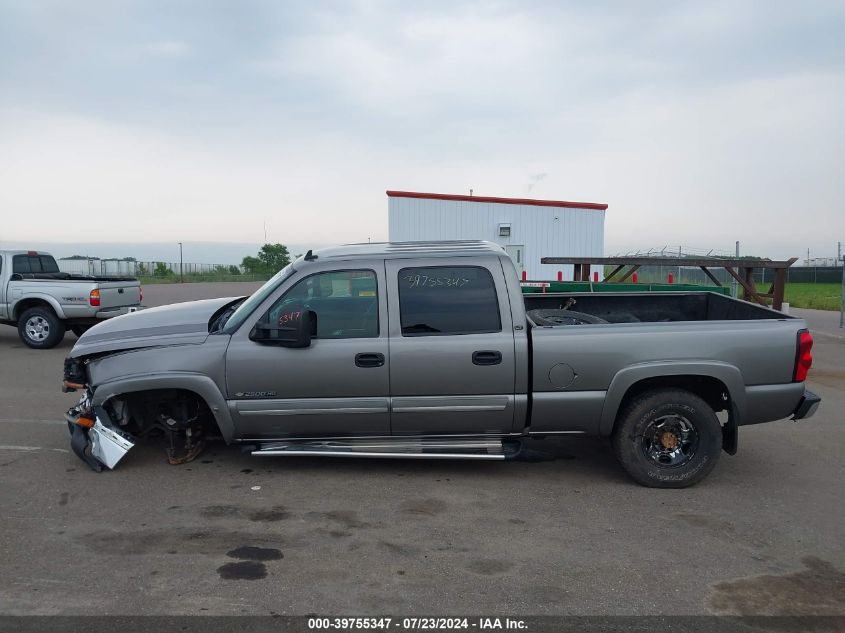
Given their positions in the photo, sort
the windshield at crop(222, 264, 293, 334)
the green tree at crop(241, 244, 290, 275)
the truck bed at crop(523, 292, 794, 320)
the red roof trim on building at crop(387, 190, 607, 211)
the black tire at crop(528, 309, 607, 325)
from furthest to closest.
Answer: the green tree at crop(241, 244, 290, 275)
the red roof trim on building at crop(387, 190, 607, 211)
the truck bed at crop(523, 292, 794, 320)
the black tire at crop(528, 309, 607, 325)
the windshield at crop(222, 264, 293, 334)

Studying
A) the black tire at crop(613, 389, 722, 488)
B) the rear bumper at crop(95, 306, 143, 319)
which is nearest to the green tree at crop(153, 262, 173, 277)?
the rear bumper at crop(95, 306, 143, 319)

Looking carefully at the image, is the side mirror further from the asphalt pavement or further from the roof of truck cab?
the asphalt pavement

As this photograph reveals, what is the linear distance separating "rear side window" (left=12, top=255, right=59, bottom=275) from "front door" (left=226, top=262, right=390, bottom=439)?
950cm

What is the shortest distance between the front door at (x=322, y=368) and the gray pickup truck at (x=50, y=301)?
8.00m

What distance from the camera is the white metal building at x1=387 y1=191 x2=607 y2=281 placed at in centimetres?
2144

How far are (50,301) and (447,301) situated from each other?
31.2 feet

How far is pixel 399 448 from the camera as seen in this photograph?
5.05 meters

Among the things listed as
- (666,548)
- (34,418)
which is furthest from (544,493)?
(34,418)

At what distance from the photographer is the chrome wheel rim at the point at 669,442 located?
5023 mm

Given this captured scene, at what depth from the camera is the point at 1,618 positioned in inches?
129

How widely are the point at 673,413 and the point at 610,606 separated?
1.96m

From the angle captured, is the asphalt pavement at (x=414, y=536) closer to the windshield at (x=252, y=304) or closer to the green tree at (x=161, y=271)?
the windshield at (x=252, y=304)

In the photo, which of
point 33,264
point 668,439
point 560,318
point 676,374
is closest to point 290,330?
point 560,318

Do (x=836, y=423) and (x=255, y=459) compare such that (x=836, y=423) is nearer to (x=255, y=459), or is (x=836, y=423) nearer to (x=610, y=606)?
(x=610, y=606)
